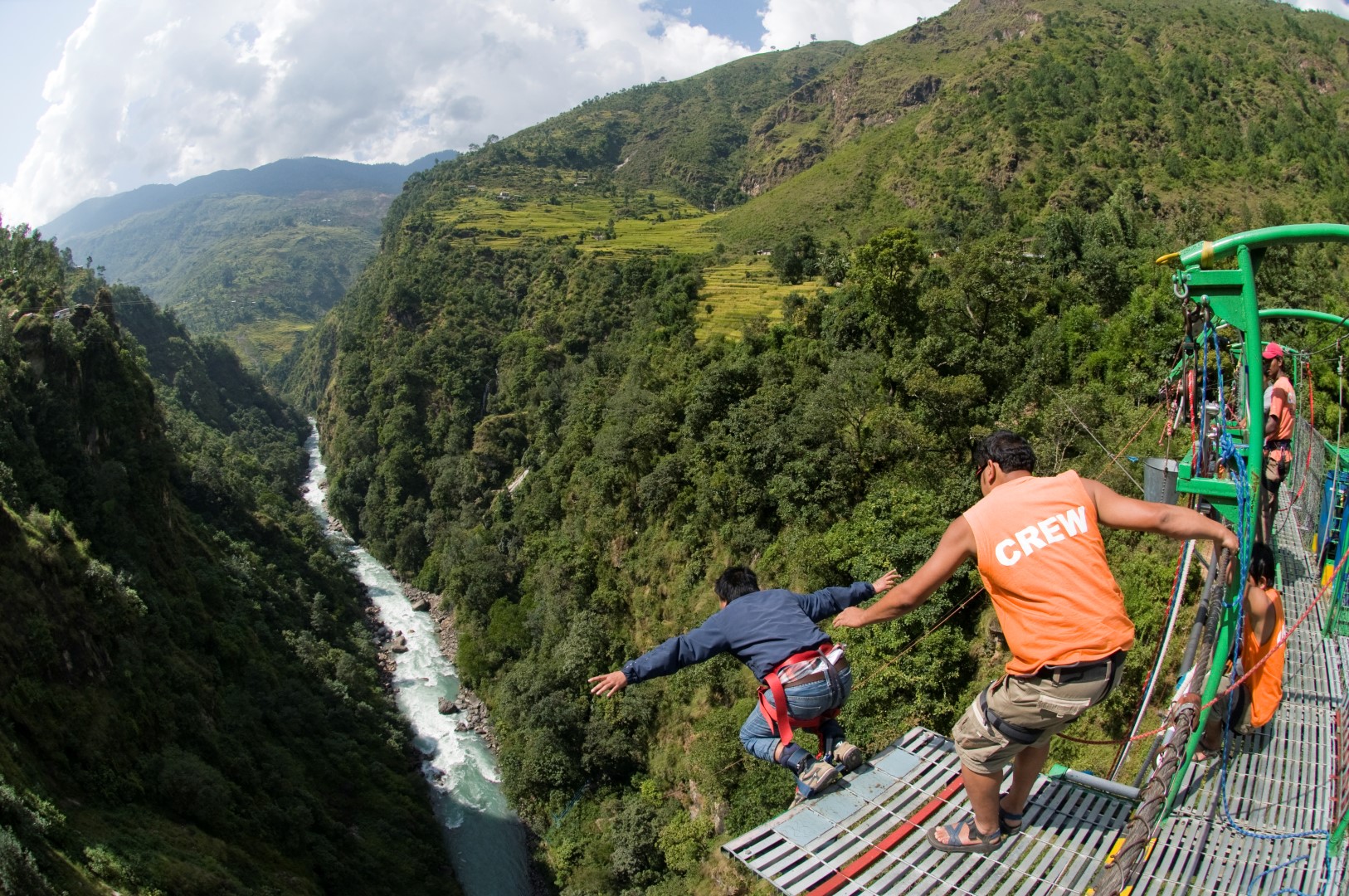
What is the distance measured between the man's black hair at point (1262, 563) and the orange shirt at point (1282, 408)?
11.2ft

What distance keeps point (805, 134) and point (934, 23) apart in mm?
24533

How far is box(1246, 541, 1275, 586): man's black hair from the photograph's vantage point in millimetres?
5824

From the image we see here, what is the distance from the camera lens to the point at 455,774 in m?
34.3

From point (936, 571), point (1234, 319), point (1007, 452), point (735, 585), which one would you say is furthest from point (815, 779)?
point (1234, 319)

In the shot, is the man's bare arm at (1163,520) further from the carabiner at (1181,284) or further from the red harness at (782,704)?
the red harness at (782,704)

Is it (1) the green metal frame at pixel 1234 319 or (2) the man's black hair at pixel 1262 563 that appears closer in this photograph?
(1) the green metal frame at pixel 1234 319

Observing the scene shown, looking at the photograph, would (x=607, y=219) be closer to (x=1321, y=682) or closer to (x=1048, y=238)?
(x=1048, y=238)

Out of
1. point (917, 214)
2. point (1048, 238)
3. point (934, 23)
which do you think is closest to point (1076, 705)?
point (1048, 238)

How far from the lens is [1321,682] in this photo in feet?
23.4

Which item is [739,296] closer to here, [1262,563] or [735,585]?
[1262,563]

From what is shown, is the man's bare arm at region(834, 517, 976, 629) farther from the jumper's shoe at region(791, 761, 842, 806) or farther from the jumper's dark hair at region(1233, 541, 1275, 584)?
the jumper's dark hair at region(1233, 541, 1275, 584)

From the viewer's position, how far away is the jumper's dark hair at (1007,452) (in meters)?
4.55

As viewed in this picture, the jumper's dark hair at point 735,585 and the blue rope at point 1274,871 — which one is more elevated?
the jumper's dark hair at point 735,585

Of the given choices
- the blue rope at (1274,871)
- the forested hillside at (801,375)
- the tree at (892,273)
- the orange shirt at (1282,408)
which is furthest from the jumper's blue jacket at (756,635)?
the tree at (892,273)
